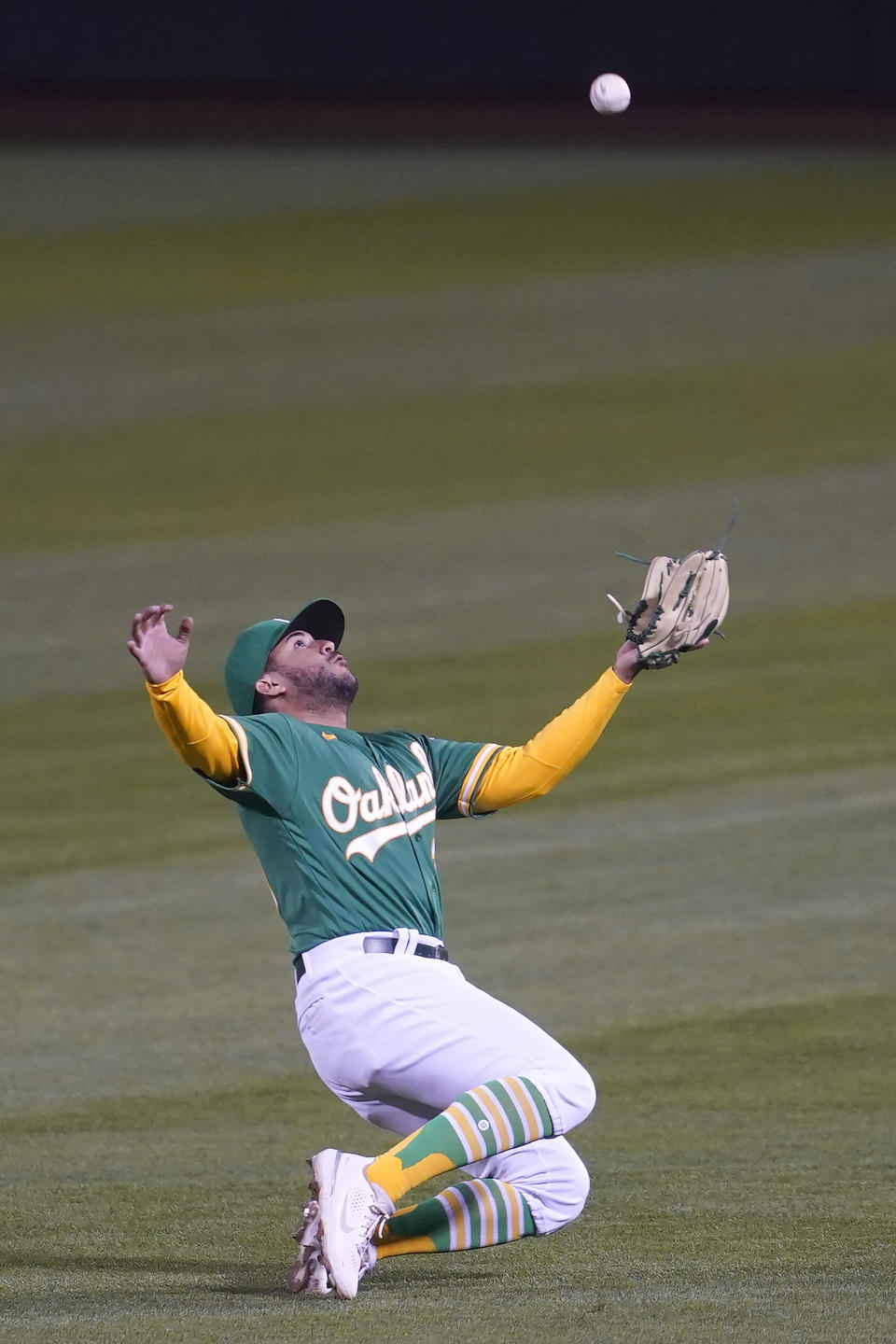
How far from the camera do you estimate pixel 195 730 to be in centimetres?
378

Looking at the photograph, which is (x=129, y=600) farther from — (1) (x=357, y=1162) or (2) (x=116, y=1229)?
(1) (x=357, y=1162)

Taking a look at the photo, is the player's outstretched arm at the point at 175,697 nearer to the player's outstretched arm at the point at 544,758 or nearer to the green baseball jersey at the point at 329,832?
the green baseball jersey at the point at 329,832

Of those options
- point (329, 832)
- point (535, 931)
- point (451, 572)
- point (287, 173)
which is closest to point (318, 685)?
point (329, 832)

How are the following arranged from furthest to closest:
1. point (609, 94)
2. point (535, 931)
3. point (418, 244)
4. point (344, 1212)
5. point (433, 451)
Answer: point (418, 244) < point (433, 451) < point (609, 94) < point (535, 931) < point (344, 1212)

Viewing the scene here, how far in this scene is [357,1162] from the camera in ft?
12.1

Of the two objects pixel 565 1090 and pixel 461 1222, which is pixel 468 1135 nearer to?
pixel 565 1090

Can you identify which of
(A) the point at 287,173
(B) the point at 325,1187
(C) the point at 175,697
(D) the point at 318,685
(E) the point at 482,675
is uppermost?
(A) the point at 287,173

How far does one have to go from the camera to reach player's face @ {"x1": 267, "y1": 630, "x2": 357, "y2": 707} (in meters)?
4.36

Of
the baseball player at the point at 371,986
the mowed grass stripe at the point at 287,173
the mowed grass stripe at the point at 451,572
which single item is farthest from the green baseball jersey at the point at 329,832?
the mowed grass stripe at the point at 287,173

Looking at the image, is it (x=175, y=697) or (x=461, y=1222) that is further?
(x=461, y=1222)

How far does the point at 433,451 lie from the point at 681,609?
9.32 metres

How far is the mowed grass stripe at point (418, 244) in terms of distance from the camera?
16375 mm

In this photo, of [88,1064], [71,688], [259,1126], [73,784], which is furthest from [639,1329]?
[71,688]

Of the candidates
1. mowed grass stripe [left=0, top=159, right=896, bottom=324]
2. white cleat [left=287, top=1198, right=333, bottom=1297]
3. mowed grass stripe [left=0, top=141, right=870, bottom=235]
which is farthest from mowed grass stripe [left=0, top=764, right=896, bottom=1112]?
mowed grass stripe [left=0, top=141, right=870, bottom=235]
